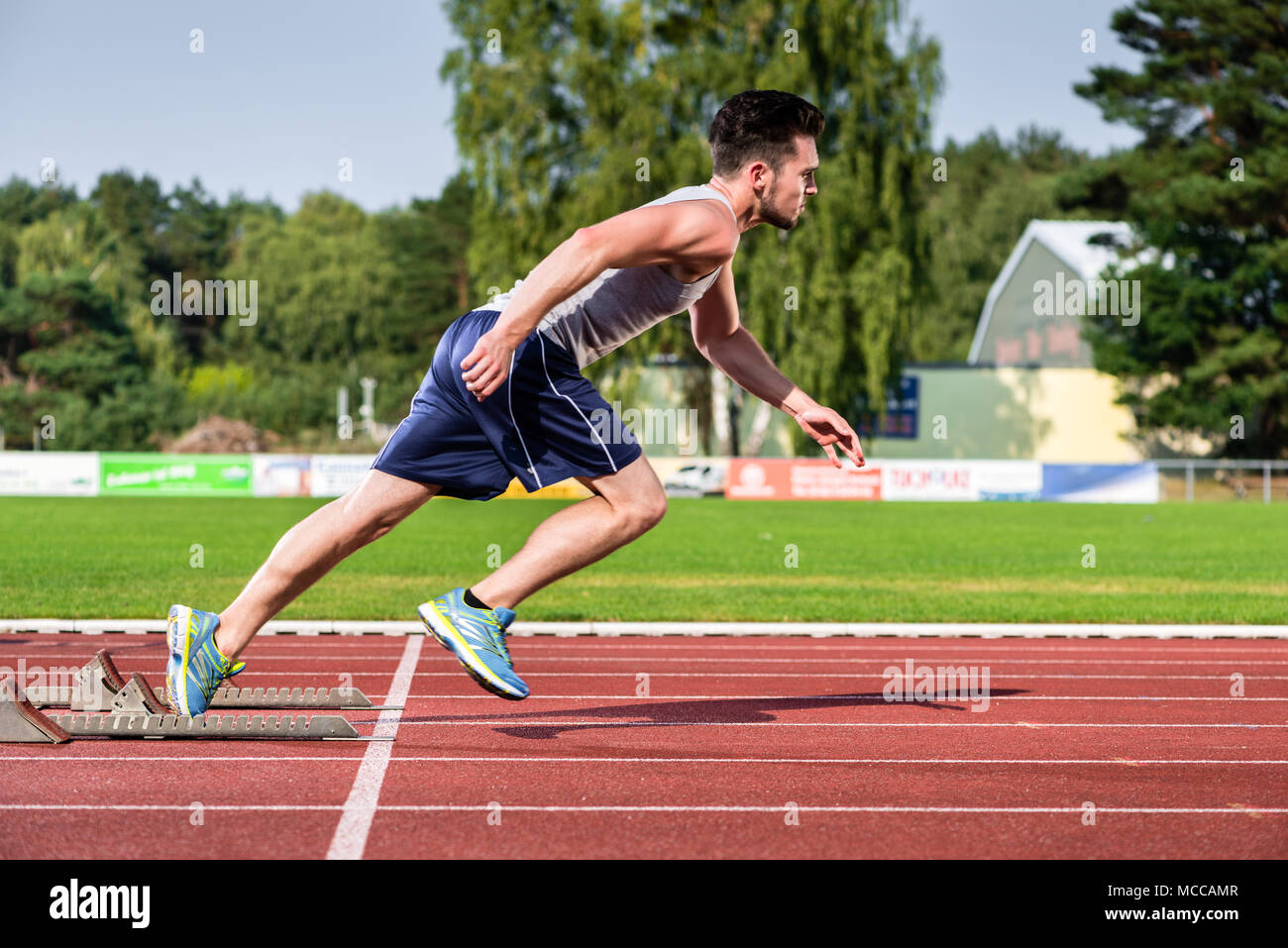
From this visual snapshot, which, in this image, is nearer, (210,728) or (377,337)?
(210,728)

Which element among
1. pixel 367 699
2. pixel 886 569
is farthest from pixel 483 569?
pixel 367 699

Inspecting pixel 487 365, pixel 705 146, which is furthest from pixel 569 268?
pixel 705 146

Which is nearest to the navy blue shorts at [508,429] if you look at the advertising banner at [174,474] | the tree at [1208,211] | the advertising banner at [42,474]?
the advertising banner at [174,474]

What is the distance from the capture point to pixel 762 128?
490cm

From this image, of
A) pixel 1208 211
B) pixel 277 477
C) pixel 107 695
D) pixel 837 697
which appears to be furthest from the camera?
pixel 1208 211

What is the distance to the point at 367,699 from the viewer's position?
6.79 m

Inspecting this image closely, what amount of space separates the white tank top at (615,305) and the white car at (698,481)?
38080 millimetres

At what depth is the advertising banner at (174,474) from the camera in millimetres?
40281

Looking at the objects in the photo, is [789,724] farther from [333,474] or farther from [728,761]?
[333,474]

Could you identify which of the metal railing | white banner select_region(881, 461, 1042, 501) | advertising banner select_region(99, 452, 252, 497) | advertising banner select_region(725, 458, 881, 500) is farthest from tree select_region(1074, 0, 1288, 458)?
advertising banner select_region(99, 452, 252, 497)

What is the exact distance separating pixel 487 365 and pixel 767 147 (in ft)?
4.10

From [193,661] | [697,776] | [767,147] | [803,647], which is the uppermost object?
[767,147]
